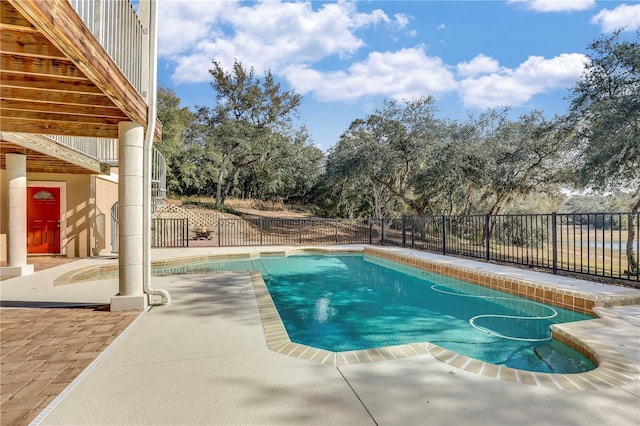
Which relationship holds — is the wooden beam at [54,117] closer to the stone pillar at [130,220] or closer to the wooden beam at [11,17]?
the stone pillar at [130,220]

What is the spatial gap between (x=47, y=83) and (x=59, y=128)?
1478 millimetres

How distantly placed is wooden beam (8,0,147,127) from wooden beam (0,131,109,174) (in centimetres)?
277

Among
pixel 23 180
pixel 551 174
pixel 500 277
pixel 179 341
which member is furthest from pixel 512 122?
pixel 23 180

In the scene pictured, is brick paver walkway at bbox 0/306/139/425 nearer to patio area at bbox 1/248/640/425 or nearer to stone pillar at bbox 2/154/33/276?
patio area at bbox 1/248/640/425

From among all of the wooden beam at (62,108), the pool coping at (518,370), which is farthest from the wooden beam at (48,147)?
the pool coping at (518,370)

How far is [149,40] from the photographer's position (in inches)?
142

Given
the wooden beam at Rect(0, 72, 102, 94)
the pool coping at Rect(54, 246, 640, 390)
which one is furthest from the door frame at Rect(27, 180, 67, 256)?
the wooden beam at Rect(0, 72, 102, 94)

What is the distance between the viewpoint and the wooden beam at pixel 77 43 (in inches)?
64.6

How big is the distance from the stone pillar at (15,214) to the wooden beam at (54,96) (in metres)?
3.47

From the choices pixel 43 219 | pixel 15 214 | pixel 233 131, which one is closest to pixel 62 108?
pixel 15 214

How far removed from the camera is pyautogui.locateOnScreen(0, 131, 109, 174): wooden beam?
→ 4.57 meters

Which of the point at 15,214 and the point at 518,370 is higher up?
the point at 15,214

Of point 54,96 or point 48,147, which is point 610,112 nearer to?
point 54,96

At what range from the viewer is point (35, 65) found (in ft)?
7.75
